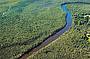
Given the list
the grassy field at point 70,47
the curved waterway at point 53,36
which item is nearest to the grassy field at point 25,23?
the curved waterway at point 53,36

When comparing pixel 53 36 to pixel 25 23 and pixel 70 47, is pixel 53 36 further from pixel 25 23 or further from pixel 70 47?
pixel 25 23

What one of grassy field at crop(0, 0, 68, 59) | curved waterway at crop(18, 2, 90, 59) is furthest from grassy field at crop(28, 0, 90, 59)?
grassy field at crop(0, 0, 68, 59)

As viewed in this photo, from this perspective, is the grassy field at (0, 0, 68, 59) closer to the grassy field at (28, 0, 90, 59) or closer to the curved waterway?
the curved waterway

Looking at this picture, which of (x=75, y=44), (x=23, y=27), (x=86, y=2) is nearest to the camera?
(x=75, y=44)

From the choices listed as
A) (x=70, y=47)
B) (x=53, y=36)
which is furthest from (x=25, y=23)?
(x=70, y=47)

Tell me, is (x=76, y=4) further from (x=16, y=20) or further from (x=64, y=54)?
(x=64, y=54)

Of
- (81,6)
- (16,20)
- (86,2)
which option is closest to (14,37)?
(16,20)
